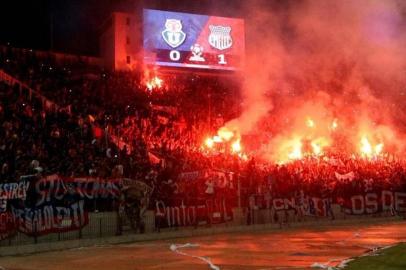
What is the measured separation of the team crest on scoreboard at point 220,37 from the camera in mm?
43625

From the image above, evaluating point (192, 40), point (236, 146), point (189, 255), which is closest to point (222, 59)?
point (192, 40)

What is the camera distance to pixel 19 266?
40.2ft

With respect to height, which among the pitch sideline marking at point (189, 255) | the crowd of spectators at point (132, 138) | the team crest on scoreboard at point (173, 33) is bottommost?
the pitch sideline marking at point (189, 255)

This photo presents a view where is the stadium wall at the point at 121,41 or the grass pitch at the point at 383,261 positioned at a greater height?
the stadium wall at the point at 121,41

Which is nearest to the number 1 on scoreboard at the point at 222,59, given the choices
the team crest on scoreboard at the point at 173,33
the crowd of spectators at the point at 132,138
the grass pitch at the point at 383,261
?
the team crest on scoreboard at the point at 173,33

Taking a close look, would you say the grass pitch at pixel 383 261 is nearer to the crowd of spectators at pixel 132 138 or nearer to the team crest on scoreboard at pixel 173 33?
the crowd of spectators at pixel 132 138

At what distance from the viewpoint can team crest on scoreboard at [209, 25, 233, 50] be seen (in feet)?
143

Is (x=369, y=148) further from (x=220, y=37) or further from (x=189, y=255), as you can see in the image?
(x=189, y=255)

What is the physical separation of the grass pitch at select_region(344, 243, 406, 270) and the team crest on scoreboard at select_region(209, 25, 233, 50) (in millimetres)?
33200

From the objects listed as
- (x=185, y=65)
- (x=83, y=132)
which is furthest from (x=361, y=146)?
(x=83, y=132)

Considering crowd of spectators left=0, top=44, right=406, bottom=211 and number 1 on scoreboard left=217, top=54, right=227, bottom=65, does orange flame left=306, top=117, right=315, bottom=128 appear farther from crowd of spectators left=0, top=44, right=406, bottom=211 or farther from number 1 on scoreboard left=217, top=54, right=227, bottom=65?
number 1 on scoreboard left=217, top=54, right=227, bottom=65

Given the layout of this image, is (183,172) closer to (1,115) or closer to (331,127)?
(1,115)

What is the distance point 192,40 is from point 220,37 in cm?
258

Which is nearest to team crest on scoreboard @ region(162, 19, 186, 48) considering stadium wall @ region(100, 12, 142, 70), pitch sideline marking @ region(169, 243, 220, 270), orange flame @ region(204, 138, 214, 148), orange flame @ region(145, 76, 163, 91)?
stadium wall @ region(100, 12, 142, 70)
